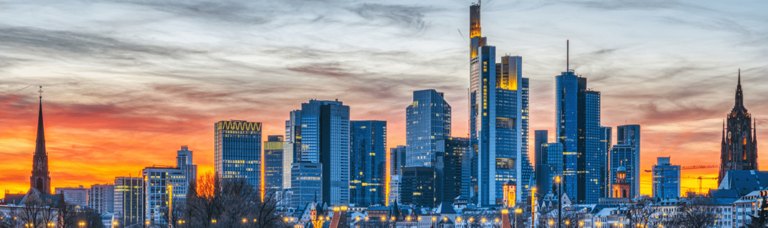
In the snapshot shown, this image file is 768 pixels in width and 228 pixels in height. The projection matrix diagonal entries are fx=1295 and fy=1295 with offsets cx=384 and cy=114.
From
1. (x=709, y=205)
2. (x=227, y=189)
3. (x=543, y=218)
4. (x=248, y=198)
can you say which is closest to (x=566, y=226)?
(x=543, y=218)

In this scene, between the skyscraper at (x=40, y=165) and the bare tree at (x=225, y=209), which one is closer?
the bare tree at (x=225, y=209)

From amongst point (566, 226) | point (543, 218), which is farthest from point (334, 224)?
point (543, 218)

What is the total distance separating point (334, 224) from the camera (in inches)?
4296

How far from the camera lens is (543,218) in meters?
193

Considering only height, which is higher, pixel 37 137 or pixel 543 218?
pixel 37 137

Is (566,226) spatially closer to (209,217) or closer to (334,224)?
(334,224)

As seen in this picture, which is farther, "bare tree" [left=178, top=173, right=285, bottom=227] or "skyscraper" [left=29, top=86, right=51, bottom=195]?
"skyscraper" [left=29, top=86, right=51, bottom=195]

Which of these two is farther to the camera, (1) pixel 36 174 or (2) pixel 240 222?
(1) pixel 36 174

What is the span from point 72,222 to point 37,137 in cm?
6535

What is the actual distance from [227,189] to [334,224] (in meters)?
10.3

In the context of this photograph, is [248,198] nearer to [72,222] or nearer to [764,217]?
[72,222]

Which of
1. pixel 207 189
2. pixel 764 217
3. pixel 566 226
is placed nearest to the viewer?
pixel 764 217

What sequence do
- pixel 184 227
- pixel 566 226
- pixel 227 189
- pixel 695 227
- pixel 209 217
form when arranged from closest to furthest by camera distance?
pixel 209 217 < pixel 184 227 < pixel 227 189 < pixel 695 227 < pixel 566 226

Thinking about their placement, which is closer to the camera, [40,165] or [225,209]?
[225,209]
